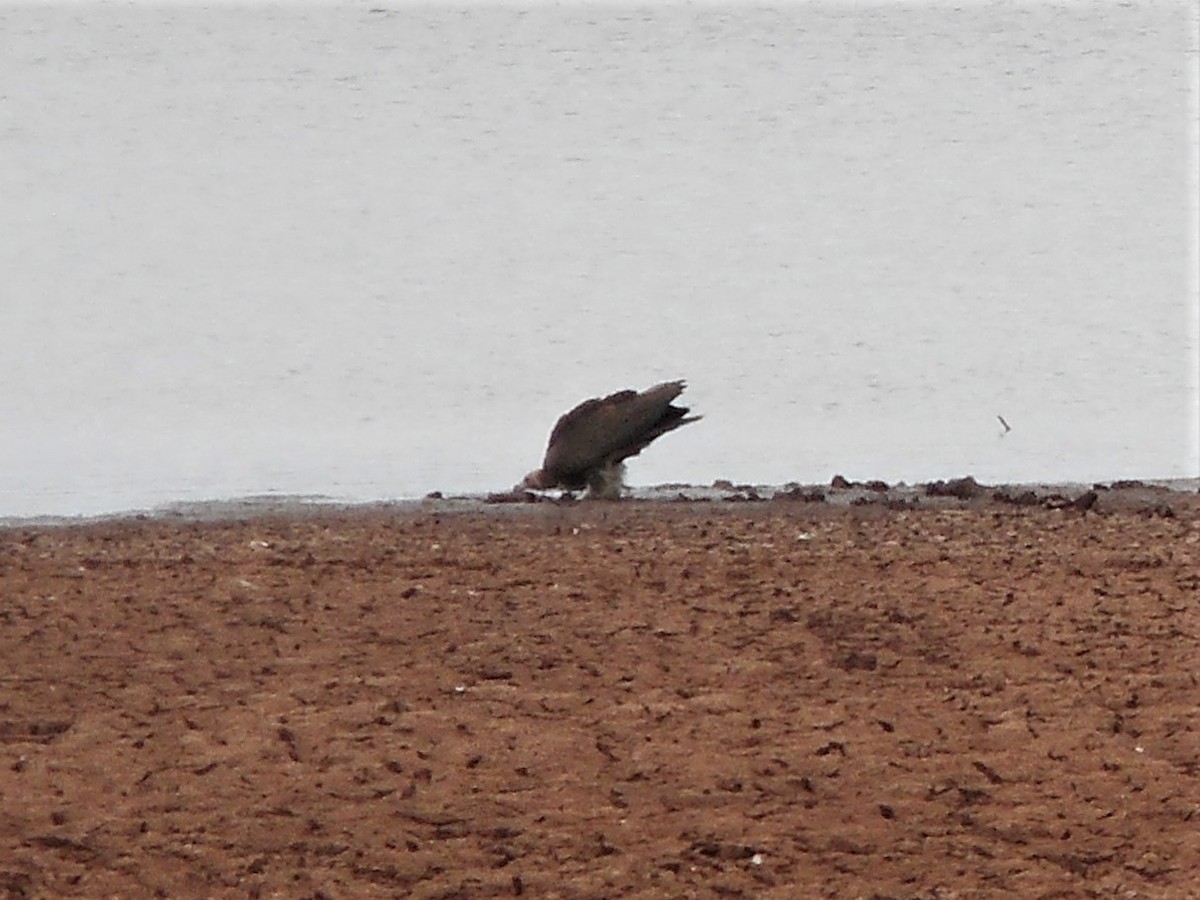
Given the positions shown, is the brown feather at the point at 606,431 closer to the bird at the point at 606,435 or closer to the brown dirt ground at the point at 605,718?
the bird at the point at 606,435

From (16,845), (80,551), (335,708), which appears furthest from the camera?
(80,551)

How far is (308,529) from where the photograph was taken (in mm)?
4168

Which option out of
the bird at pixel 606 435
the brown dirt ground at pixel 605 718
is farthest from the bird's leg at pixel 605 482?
the brown dirt ground at pixel 605 718

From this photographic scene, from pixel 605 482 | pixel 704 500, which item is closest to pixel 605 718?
pixel 704 500

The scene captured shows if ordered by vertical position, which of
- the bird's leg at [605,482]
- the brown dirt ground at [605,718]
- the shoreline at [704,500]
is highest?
the bird's leg at [605,482]

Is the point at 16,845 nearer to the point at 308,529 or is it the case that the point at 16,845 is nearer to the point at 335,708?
the point at 335,708

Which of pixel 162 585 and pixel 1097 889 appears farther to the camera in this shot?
pixel 162 585

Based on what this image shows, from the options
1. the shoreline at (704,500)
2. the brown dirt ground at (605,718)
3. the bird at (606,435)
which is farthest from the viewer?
the bird at (606,435)

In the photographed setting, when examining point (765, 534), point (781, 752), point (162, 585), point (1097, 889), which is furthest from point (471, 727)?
point (765, 534)

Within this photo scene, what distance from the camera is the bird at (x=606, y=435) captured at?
486 centimetres

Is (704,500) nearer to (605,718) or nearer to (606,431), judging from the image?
(606,431)

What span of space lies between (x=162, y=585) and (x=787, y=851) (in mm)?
1845

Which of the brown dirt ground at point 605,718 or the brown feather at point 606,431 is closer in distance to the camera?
the brown dirt ground at point 605,718

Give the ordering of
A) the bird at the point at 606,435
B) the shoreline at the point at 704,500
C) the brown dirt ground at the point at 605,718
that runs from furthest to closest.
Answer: the bird at the point at 606,435, the shoreline at the point at 704,500, the brown dirt ground at the point at 605,718
